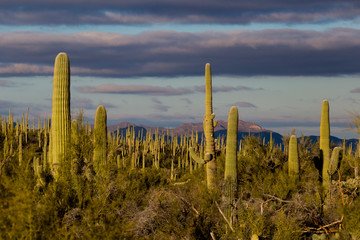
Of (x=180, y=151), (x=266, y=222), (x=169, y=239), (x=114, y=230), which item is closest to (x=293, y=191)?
(x=266, y=222)

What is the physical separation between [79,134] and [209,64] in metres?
11.1

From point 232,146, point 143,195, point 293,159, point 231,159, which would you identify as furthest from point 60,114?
point 293,159

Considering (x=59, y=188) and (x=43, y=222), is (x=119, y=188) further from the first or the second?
(x=43, y=222)

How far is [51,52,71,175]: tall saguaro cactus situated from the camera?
50.1 ft

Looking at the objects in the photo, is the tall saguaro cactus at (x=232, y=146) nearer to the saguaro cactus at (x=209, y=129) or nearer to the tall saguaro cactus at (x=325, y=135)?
the saguaro cactus at (x=209, y=129)

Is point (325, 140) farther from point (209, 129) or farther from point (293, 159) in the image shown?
point (209, 129)

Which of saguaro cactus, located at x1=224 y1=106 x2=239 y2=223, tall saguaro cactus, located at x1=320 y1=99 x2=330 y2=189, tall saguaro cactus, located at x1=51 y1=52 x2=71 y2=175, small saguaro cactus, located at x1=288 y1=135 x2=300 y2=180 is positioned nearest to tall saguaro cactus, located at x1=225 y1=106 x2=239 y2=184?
saguaro cactus, located at x1=224 y1=106 x2=239 y2=223

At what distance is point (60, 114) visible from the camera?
15.5 metres

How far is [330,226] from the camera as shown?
1803cm

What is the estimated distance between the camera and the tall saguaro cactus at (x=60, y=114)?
15266mm

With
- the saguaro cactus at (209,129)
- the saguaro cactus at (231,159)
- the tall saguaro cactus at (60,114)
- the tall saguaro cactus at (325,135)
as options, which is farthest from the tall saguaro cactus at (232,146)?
the tall saguaro cactus at (60,114)

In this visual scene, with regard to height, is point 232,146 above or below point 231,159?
above

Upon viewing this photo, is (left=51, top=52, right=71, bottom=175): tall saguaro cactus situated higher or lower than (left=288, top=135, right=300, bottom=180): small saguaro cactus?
higher

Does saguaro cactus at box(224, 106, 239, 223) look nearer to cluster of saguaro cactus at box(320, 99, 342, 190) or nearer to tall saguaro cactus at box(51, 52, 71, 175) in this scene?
cluster of saguaro cactus at box(320, 99, 342, 190)
